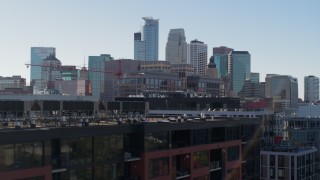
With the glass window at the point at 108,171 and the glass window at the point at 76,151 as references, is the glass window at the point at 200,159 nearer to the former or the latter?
the glass window at the point at 108,171

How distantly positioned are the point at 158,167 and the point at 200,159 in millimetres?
9739

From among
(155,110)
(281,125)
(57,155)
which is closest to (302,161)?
(281,125)

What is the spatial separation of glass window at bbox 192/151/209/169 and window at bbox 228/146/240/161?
22.0ft

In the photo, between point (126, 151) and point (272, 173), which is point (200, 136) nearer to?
point (126, 151)

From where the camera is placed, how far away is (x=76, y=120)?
2112 inches

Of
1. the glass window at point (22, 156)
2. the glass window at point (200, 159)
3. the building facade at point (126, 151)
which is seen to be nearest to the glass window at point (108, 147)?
the building facade at point (126, 151)

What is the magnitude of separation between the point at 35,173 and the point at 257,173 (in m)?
54.7

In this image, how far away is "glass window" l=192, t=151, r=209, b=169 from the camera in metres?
62.1

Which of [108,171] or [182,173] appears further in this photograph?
[182,173]

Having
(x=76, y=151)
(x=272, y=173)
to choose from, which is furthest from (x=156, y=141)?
(x=272, y=173)

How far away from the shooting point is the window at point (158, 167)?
53906 mm

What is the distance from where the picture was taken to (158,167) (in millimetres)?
55000

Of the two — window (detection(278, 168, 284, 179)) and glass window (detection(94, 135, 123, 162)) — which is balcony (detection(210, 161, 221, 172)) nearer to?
glass window (detection(94, 135, 123, 162))

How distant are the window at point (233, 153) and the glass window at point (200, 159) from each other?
6718mm
